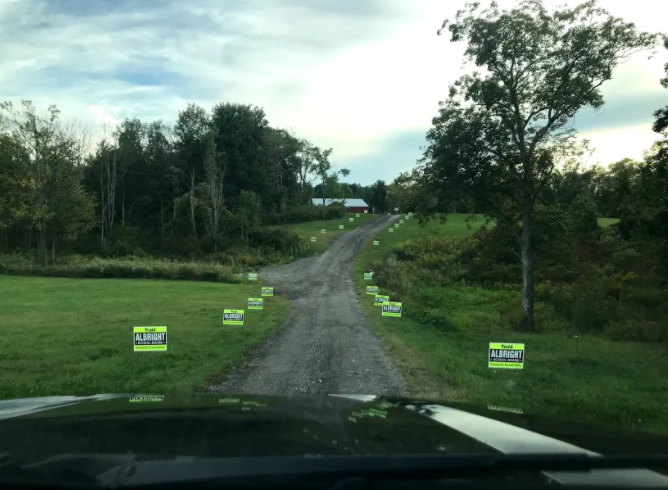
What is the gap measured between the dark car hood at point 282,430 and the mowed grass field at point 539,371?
4.24 feet

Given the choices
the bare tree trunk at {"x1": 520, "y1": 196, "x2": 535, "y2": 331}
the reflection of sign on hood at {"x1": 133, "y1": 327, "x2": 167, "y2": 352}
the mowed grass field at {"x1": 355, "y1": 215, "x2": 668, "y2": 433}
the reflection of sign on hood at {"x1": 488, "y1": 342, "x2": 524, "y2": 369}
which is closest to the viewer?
the mowed grass field at {"x1": 355, "y1": 215, "x2": 668, "y2": 433}

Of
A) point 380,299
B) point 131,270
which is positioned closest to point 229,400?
point 380,299

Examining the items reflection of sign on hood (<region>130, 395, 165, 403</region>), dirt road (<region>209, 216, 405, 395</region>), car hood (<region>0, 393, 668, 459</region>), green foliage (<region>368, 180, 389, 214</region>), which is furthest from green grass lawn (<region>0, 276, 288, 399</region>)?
green foliage (<region>368, 180, 389, 214</region>)

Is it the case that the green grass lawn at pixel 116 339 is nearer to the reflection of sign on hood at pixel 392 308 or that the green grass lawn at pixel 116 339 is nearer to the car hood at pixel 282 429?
the reflection of sign on hood at pixel 392 308

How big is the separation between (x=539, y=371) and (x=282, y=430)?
10.2 m

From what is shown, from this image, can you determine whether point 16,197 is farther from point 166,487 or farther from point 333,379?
point 166,487

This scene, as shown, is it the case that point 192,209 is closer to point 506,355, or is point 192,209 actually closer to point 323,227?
point 323,227

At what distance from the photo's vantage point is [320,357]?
1295 centimetres

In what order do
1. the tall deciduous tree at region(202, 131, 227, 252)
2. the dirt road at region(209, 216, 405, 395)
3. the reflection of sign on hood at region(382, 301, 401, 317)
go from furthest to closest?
the tall deciduous tree at region(202, 131, 227, 252) < the reflection of sign on hood at region(382, 301, 401, 317) < the dirt road at region(209, 216, 405, 395)

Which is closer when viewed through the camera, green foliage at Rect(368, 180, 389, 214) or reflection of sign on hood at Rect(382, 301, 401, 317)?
reflection of sign on hood at Rect(382, 301, 401, 317)

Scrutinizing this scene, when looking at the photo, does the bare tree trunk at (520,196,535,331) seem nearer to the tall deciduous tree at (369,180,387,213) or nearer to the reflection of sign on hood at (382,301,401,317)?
the reflection of sign on hood at (382,301,401,317)

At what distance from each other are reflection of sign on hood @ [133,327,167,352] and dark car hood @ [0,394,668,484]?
18.4 feet

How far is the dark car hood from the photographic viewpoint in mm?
2395

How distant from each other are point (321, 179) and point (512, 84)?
85614 mm
